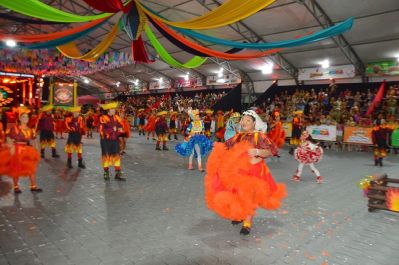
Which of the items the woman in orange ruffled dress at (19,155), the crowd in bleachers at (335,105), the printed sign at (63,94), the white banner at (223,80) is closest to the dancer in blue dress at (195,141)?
the woman in orange ruffled dress at (19,155)

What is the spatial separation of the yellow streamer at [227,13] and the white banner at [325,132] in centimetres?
1061

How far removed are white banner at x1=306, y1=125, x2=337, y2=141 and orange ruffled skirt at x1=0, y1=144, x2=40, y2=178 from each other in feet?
45.8

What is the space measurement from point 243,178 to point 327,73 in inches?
737

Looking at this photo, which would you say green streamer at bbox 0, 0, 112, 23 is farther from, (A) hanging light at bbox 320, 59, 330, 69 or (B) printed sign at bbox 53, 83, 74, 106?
(B) printed sign at bbox 53, 83, 74, 106

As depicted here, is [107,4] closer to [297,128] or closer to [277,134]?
[277,134]

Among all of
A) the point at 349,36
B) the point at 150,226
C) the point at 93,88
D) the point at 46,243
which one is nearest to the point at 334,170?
the point at 150,226

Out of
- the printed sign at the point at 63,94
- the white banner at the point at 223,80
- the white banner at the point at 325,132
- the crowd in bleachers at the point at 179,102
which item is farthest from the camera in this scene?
the crowd in bleachers at the point at 179,102

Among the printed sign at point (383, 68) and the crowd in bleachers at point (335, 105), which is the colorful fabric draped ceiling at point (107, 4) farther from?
the printed sign at point (383, 68)

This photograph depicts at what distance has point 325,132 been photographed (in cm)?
1577

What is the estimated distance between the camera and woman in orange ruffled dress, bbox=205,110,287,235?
3.82 m

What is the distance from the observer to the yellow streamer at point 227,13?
6.32 meters

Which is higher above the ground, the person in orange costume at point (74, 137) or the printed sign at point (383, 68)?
the printed sign at point (383, 68)

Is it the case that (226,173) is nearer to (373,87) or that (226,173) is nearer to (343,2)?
(343,2)

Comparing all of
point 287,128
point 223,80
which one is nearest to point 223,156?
A: point 287,128
